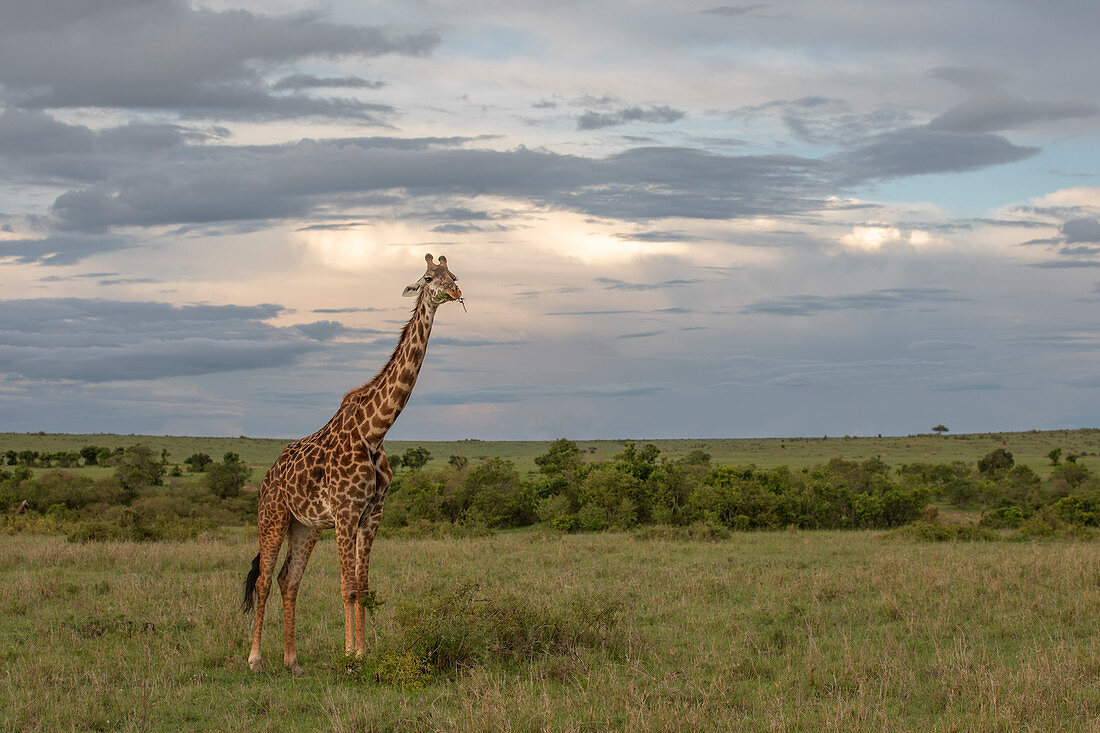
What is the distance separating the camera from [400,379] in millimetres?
8914

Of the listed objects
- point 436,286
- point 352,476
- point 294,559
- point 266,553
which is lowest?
point 294,559

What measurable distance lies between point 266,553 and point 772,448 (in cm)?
8972

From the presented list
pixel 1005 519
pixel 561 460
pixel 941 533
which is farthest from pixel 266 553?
pixel 1005 519

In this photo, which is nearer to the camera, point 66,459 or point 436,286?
point 436,286

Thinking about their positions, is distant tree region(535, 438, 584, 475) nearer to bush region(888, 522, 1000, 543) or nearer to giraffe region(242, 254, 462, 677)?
bush region(888, 522, 1000, 543)

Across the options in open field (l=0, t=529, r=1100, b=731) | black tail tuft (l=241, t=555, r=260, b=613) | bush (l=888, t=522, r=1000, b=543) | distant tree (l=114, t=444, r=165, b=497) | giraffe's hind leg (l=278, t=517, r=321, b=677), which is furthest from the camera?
distant tree (l=114, t=444, r=165, b=497)

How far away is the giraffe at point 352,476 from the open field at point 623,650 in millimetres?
876

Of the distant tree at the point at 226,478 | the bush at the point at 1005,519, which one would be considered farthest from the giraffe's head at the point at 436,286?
the distant tree at the point at 226,478

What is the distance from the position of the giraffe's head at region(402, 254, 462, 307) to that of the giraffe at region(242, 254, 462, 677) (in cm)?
1

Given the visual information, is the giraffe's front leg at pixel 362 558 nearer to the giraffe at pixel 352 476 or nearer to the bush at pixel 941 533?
the giraffe at pixel 352 476

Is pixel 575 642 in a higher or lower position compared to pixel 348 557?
lower

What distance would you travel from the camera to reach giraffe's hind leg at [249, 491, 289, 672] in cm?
943

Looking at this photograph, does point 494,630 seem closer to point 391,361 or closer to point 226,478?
point 391,361

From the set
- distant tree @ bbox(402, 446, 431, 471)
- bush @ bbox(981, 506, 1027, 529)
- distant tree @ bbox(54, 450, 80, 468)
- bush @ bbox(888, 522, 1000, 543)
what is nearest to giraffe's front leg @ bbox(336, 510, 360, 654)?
bush @ bbox(888, 522, 1000, 543)
